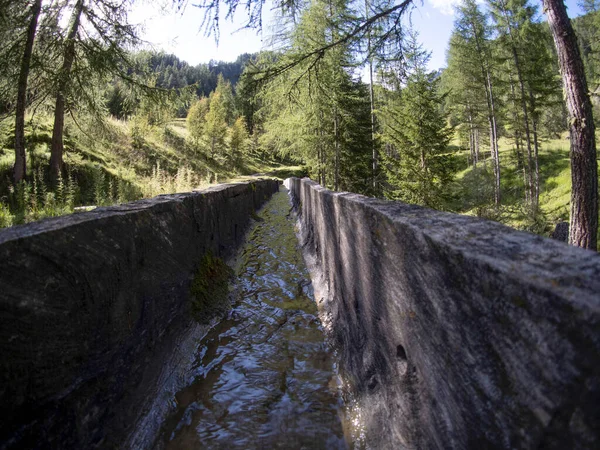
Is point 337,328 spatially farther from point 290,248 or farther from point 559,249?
point 290,248

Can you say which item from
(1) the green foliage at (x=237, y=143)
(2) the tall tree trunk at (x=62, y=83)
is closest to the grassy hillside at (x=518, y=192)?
(2) the tall tree trunk at (x=62, y=83)

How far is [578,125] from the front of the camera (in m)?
4.70

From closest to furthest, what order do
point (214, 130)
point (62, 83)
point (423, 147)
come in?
point (62, 83)
point (423, 147)
point (214, 130)

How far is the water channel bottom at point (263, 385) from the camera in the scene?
73.1 inches

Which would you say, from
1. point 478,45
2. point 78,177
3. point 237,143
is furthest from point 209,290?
point 237,143

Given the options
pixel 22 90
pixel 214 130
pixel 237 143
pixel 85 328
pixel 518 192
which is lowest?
pixel 518 192

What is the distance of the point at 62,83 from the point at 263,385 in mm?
8399

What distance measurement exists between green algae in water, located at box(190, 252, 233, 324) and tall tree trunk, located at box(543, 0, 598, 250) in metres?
4.96

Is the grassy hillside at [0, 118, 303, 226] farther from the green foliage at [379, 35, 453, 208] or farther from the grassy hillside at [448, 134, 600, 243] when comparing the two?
the grassy hillside at [448, 134, 600, 243]

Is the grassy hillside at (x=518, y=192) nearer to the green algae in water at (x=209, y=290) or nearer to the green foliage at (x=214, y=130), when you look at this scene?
the green algae in water at (x=209, y=290)

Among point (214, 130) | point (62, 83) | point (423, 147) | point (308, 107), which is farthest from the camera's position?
point (214, 130)

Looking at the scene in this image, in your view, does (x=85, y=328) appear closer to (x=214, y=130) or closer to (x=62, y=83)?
(x=62, y=83)

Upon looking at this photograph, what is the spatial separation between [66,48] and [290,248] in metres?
7.28

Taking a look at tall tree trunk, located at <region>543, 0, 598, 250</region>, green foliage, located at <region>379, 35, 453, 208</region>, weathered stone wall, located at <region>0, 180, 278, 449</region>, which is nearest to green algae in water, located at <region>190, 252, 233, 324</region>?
weathered stone wall, located at <region>0, 180, 278, 449</region>
